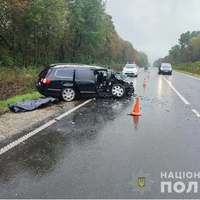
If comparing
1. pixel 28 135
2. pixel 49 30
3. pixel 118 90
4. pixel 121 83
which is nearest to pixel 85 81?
pixel 118 90

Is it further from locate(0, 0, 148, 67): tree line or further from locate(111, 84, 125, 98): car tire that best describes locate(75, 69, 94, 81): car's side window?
locate(0, 0, 148, 67): tree line

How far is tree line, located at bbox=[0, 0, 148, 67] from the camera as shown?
2372cm

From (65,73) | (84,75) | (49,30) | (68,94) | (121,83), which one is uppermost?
(49,30)

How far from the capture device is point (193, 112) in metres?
9.26

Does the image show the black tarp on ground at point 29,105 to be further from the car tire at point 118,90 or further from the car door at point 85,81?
the car tire at point 118,90

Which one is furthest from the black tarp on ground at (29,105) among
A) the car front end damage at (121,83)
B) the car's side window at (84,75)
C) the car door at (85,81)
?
the car front end damage at (121,83)

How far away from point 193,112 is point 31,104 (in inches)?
245

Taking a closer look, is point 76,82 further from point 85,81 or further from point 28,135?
point 28,135

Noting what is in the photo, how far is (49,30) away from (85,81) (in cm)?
1809

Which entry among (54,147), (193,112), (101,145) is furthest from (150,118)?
A: (54,147)

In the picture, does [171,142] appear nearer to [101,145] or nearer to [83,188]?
[101,145]

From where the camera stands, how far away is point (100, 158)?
15.3ft

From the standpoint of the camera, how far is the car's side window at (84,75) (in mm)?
11320

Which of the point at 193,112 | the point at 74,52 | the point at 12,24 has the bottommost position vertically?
the point at 193,112
